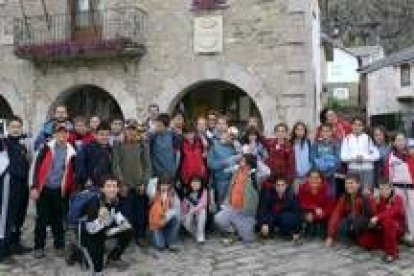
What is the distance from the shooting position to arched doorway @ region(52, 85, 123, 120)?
16.0m

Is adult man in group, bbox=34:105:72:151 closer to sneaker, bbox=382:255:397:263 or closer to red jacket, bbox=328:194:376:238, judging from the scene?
red jacket, bbox=328:194:376:238

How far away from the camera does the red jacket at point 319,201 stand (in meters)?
8.88

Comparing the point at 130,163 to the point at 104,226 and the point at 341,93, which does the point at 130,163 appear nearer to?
the point at 104,226

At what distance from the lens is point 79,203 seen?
7.73 m

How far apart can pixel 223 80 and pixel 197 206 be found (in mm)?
5706

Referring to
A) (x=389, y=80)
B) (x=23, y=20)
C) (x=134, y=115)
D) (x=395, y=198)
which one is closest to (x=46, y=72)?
(x=23, y=20)

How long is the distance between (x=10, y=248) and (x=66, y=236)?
2.16ft

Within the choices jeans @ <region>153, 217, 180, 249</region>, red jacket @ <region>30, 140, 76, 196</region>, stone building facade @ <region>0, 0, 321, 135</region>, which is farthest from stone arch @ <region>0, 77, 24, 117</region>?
jeans @ <region>153, 217, 180, 249</region>

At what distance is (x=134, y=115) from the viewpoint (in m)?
14.8

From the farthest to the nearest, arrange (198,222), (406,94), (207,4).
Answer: (406,94) < (207,4) < (198,222)

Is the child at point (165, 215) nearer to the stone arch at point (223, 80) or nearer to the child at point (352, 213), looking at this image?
the child at point (352, 213)

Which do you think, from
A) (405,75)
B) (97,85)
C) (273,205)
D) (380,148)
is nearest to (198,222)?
(273,205)

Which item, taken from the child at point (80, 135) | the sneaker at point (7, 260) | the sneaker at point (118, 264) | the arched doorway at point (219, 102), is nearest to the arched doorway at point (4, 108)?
the arched doorway at point (219, 102)

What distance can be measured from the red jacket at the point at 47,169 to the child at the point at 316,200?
279cm
